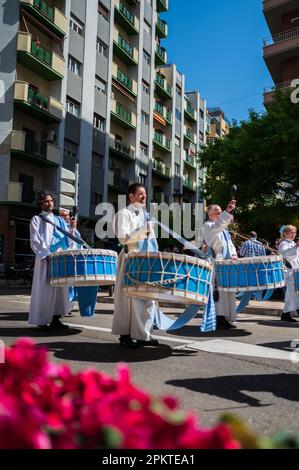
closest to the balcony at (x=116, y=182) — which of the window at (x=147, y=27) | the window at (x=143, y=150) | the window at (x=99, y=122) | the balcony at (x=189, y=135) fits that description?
the window at (x=99, y=122)

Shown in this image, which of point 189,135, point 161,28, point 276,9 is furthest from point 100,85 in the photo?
point 189,135

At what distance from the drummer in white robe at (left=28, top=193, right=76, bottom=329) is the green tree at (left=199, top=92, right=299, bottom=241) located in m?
14.6

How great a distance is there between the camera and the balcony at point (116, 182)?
3639 centimetres

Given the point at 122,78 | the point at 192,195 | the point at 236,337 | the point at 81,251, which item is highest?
the point at 122,78

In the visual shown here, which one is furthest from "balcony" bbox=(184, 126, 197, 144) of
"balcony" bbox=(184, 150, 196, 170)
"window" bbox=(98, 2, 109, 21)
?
"window" bbox=(98, 2, 109, 21)

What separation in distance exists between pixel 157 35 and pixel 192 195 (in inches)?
696

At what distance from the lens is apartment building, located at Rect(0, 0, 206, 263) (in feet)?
87.1

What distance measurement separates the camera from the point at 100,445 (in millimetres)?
1007

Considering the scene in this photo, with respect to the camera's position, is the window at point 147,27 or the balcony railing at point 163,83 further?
the balcony railing at point 163,83

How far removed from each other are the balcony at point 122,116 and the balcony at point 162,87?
7.17 meters

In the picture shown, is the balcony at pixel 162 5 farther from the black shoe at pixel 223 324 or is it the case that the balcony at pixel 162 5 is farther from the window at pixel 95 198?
the black shoe at pixel 223 324

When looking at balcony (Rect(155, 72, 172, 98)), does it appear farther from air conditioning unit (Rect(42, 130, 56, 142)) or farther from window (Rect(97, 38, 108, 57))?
air conditioning unit (Rect(42, 130, 56, 142))
